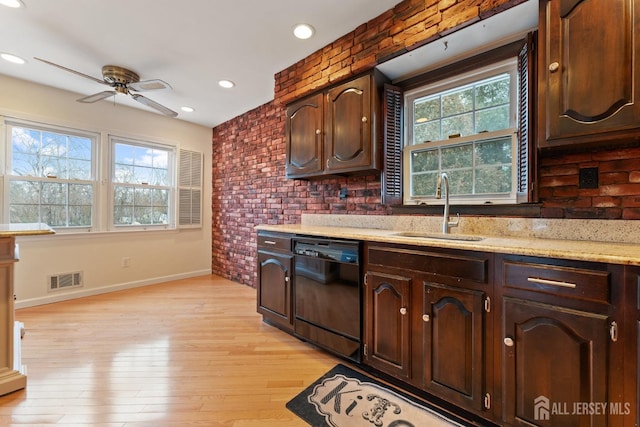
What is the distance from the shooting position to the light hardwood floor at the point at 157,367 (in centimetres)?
151

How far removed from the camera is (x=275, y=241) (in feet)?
8.29

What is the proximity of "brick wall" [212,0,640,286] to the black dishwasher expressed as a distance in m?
0.71

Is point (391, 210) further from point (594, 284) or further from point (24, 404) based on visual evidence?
point (24, 404)

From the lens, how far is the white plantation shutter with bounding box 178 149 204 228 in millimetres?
4520

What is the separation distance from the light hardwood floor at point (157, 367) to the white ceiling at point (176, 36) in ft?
8.54

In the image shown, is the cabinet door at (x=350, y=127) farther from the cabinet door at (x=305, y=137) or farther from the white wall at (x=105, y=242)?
the white wall at (x=105, y=242)

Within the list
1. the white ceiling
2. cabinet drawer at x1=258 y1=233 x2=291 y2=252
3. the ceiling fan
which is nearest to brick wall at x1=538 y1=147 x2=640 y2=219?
the white ceiling

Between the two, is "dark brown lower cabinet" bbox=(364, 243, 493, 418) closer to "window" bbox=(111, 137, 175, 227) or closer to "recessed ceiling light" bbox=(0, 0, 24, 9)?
"recessed ceiling light" bbox=(0, 0, 24, 9)

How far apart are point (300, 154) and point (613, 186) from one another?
7.39 feet

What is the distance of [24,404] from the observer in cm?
158

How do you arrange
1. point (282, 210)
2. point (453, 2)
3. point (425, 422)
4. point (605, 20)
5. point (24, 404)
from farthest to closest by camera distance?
1. point (282, 210)
2. point (453, 2)
3. point (24, 404)
4. point (425, 422)
5. point (605, 20)

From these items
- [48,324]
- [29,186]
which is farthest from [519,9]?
[29,186]

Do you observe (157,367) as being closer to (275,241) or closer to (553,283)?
(275,241)

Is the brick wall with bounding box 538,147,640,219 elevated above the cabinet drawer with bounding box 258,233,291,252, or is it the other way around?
the brick wall with bounding box 538,147,640,219
